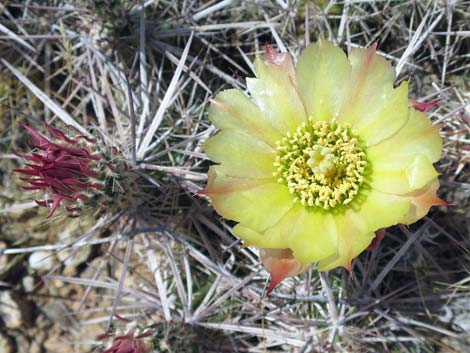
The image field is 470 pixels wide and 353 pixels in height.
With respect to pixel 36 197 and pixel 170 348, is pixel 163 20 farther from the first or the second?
pixel 170 348

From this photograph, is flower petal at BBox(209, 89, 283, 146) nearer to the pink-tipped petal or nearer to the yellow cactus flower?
the yellow cactus flower

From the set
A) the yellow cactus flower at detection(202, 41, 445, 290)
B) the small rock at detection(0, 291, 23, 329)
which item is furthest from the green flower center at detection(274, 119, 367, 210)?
the small rock at detection(0, 291, 23, 329)

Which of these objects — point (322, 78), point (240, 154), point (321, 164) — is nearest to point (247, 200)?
point (240, 154)

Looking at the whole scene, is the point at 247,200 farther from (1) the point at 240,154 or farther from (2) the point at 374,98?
(2) the point at 374,98

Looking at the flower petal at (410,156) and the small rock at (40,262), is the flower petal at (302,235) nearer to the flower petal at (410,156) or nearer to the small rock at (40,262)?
the flower petal at (410,156)

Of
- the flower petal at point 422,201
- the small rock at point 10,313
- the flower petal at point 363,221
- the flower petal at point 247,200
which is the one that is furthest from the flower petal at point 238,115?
the small rock at point 10,313

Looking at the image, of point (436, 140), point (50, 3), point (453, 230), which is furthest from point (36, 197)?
point (453, 230)
